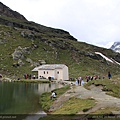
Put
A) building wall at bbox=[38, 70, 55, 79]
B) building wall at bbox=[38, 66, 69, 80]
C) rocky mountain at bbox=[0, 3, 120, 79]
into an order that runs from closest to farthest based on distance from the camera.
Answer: building wall at bbox=[38, 66, 69, 80], building wall at bbox=[38, 70, 55, 79], rocky mountain at bbox=[0, 3, 120, 79]

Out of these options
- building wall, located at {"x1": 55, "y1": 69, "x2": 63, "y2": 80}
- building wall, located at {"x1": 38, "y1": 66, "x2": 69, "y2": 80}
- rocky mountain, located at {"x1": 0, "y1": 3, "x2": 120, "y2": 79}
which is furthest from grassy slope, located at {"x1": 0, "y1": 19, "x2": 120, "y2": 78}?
building wall, located at {"x1": 55, "y1": 69, "x2": 63, "y2": 80}

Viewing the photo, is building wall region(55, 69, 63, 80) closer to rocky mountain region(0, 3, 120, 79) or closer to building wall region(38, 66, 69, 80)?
building wall region(38, 66, 69, 80)

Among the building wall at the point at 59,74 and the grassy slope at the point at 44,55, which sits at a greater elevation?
the grassy slope at the point at 44,55

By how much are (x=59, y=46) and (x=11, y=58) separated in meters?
47.7

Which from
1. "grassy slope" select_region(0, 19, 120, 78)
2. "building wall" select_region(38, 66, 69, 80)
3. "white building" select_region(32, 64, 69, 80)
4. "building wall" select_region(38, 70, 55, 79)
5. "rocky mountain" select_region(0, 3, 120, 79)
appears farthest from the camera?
"rocky mountain" select_region(0, 3, 120, 79)

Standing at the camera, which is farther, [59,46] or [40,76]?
[59,46]

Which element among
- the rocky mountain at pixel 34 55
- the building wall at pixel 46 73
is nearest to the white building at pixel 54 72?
the building wall at pixel 46 73

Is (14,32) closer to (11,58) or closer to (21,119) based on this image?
(11,58)

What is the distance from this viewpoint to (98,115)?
2953 centimetres

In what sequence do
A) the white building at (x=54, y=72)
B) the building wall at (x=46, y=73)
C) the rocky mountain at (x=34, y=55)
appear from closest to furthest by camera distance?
the white building at (x=54, y=72)
the building wall at (x=46, y=73)
the rocky mountain at (x=34, y=55)

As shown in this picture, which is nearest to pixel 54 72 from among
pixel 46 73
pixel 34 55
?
pixel 46 73

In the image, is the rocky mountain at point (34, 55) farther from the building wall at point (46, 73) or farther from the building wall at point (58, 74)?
the building wall at point (58, 74)

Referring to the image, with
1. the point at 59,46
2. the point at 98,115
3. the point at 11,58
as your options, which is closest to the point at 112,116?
the point at 98,115

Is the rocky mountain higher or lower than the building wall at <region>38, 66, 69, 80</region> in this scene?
higher
